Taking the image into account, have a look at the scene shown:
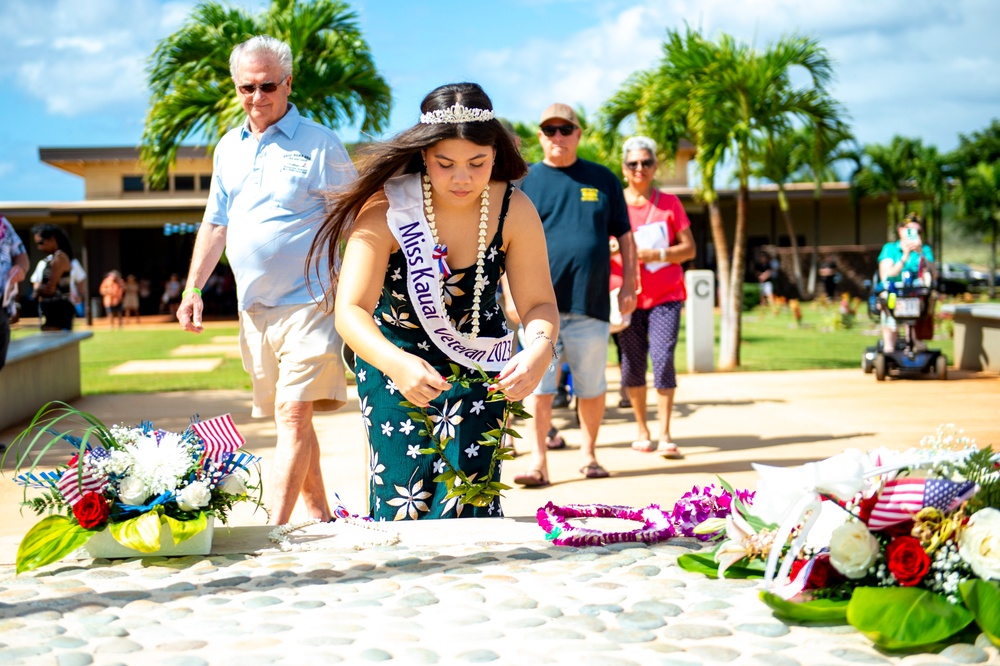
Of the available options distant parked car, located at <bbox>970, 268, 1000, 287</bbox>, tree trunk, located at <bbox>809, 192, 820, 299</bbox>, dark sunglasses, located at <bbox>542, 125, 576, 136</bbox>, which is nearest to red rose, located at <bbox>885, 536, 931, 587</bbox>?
dark sunglasses, located at <bbox>542, 125, 576, 136</bbox>

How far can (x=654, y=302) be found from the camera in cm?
761

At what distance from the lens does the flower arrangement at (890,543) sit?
275cm

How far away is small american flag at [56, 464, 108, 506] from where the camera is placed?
3641 millimetres

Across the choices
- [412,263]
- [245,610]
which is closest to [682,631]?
[245,610]

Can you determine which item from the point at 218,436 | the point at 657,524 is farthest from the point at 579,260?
the point at 218,436

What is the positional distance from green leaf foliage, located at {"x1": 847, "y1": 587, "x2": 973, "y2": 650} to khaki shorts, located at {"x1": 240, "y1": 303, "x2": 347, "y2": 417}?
8.39 feet

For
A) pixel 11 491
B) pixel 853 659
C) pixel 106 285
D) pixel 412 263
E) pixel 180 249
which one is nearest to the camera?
pixel 853 659

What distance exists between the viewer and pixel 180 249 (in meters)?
39.1

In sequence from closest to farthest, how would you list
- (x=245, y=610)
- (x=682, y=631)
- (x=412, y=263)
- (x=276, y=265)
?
(x=682, y=631) → (x=245, y=610) → (x=412, y=263) → (x=276, y=265)

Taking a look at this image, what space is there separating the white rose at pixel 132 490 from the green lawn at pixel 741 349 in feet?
28.9

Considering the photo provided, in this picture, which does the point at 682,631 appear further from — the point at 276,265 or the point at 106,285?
the point at 106,285

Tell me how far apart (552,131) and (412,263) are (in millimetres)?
3279

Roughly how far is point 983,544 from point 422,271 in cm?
184

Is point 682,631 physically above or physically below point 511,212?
below
